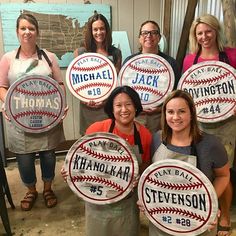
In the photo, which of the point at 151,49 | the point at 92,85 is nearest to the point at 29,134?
the point at 92,85

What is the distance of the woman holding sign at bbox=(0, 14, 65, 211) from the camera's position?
2.08 meters

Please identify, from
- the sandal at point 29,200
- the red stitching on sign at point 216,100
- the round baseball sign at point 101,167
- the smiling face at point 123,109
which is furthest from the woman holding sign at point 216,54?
the sandal at point 29,200

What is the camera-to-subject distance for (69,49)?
3.13 meters

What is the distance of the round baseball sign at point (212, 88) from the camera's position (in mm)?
1918

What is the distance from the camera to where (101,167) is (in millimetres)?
1560

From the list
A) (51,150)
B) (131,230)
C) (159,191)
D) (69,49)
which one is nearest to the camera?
(159,191)

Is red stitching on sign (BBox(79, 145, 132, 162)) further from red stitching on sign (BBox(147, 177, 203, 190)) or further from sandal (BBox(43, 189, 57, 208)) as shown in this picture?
sandal (BBox(43, 189, 57, 208))

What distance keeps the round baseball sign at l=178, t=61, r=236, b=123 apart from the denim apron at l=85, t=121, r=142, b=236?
54 centimetres

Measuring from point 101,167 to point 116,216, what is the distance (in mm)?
302

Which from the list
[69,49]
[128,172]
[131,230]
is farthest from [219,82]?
[69,49]

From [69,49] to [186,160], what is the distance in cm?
205

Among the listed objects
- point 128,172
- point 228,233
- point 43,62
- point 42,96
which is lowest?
point 228,233

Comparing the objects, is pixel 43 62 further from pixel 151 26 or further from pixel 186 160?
pixel 186 160

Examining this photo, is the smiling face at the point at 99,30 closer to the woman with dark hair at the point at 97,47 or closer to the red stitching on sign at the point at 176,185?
the woman with dark hair at the point at 97,47
